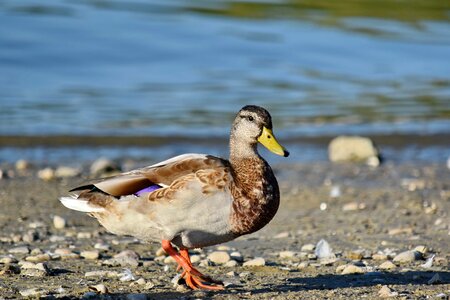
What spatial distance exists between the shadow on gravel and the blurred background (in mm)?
5235

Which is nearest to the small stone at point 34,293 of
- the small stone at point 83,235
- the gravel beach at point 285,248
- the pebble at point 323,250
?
→ the gravel beach at point 285,248

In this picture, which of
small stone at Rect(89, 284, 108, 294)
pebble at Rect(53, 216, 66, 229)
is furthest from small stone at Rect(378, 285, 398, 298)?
pebble at Rect(53, 216, 66, 229)

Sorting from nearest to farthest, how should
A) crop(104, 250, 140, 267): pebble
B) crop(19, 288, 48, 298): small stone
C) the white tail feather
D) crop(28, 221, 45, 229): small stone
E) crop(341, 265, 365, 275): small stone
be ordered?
crop(19, 288, 48, 298): small stone, the white tail feather, crop(341, 265, 365, 275): small stone, crop(104, 250, 140, 267): pebble, crop(28, 221, 45, 229): small stone

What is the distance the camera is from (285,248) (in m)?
7.73

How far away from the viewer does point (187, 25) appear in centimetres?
2133

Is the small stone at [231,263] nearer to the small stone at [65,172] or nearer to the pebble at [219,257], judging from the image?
the pebble at [219,257]

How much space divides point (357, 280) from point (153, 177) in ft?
4.61

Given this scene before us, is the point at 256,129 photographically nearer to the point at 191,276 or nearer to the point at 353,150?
the point at 191,276

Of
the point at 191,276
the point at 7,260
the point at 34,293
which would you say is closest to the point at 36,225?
the point at 7,260

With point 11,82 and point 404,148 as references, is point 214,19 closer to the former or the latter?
point 11,82

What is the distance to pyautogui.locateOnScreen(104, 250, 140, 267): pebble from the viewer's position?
7012 mm

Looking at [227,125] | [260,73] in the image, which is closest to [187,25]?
[260,73]

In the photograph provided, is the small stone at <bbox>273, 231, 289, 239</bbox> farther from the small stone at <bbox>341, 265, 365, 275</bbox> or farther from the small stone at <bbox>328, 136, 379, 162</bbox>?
the small stone at <bbox>328, 136, 379, 162</bbox>

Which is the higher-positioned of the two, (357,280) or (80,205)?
(80,205)
